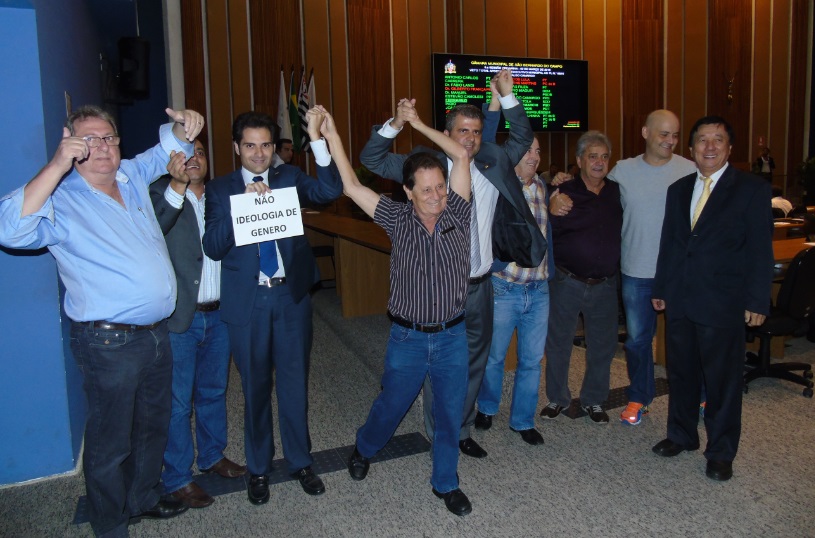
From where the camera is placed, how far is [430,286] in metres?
2.49

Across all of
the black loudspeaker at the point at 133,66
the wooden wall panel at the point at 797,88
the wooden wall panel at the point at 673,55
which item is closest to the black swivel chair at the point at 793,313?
the black loudspeaker at the point at 133,66

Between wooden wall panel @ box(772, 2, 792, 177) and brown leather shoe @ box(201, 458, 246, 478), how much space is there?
12.6 meters

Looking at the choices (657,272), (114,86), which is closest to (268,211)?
(657,272)

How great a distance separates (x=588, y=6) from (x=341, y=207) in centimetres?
592

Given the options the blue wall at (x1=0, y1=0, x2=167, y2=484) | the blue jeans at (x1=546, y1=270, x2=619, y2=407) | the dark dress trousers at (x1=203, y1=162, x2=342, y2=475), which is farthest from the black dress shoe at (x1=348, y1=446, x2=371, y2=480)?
the blue wall at (x1=0, y1=0, x2=167, y2=484)

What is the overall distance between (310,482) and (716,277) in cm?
207

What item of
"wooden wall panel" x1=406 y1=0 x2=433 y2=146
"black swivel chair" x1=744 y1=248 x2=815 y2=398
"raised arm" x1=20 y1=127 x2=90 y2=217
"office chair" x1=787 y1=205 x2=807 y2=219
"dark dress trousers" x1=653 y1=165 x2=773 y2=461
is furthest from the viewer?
"wooden wall panel" x1=406 y1=0 x2=433 y2=146

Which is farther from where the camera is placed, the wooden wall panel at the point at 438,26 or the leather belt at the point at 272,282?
the wooden wall panel at the point at 438,26

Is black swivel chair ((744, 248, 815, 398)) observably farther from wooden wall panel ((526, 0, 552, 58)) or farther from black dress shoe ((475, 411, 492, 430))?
wooden wall panel ((526, 0, 552, 58))

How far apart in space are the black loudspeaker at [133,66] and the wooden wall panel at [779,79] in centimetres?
1133

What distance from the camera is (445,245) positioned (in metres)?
2.50

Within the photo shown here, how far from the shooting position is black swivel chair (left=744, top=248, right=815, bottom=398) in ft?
12.7

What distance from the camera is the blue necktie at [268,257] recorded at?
2574mm

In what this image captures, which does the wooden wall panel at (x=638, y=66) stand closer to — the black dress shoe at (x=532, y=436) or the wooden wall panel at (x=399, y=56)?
the wooden wall panel at (x=399, y=56)
